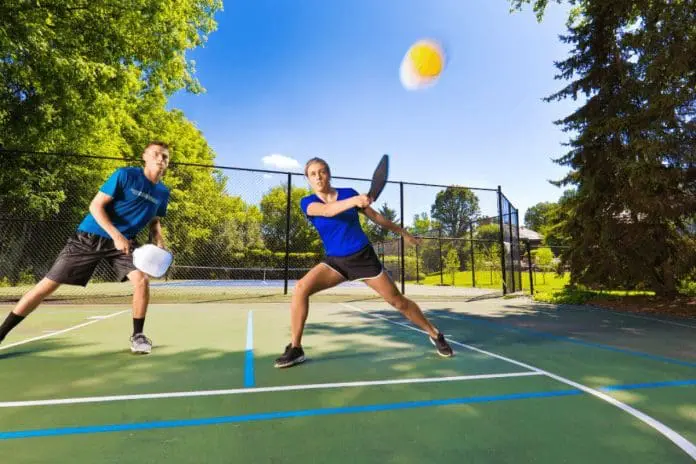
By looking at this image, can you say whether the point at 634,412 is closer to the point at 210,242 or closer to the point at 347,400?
the point at 347,400

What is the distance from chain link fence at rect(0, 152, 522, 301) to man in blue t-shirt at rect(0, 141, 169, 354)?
A: 3337 mm

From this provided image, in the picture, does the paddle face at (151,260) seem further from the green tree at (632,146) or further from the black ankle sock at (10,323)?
the green tree at (632,146)

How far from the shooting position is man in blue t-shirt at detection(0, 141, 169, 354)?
376 centimetres

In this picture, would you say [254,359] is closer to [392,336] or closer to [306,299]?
[306,299]

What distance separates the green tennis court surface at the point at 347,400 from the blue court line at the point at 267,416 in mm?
12

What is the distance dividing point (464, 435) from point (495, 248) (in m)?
22.5

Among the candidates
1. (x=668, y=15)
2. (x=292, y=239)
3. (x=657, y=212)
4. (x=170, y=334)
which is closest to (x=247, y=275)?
(x=292, y=239)

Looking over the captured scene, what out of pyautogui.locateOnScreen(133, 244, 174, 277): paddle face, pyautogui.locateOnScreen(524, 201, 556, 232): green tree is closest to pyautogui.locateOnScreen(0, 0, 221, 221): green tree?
pyautogui.locateOnScreen(133, 244, 174, 277): paddle face

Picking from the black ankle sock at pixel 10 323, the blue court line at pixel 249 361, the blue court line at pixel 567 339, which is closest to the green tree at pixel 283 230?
the blue court line at pixel 567 339

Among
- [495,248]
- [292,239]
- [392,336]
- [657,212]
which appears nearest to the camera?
[392,336]

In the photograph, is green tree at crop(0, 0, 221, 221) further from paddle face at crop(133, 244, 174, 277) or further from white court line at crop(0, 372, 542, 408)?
white court line at crop(0, 372, 542, 408)

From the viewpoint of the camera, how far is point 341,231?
11.8ft

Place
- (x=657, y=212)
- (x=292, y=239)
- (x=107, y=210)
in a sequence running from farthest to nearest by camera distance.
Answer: (x=292, y=239), (x=657, y=212), (x=107, y=210)

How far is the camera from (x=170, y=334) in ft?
17.4
